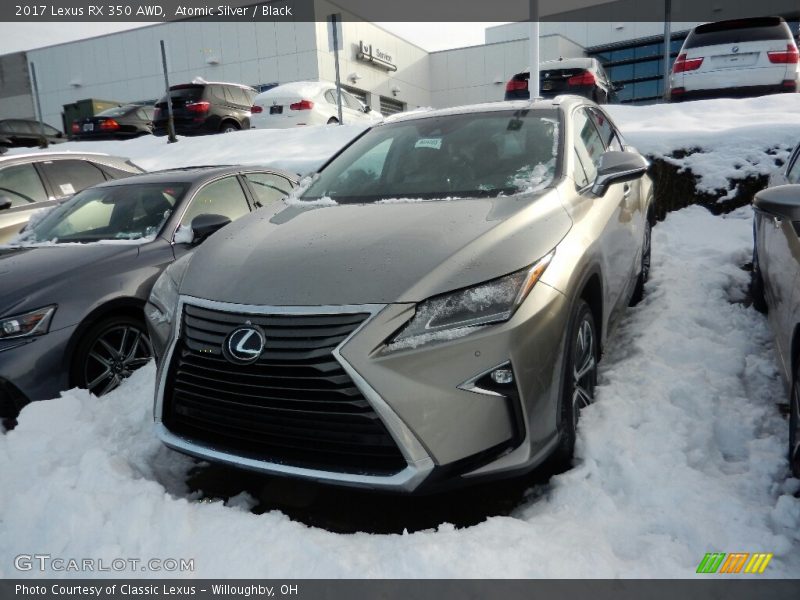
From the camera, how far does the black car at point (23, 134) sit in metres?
17.7

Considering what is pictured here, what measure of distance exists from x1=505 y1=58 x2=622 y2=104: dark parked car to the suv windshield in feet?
27.4

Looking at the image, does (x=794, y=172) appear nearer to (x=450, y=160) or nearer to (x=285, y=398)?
(x=450, y=160)

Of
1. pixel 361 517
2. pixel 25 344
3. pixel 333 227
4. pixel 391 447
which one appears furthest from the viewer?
pixel 25 344

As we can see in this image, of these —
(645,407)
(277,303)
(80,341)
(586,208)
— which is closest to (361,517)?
(277,303)

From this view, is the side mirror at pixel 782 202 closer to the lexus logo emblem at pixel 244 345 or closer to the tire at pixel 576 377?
the tire at pixel 576 377

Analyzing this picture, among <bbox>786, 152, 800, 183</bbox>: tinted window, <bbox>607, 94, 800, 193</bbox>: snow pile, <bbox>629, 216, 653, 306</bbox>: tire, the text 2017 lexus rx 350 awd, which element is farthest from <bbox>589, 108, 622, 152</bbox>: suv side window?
<bbox>607, 94, 800, 193</bbox>: snow pile

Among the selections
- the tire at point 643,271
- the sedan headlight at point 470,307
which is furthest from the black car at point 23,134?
the sedan headlight at point 470,307

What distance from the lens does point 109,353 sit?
370 centimetres

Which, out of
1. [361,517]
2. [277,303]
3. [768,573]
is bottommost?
[361,517]

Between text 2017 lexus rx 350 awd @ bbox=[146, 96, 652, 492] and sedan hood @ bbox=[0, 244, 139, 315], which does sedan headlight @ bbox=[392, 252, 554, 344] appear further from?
sedan hood @ bbox=[0, 244, 139, 315]

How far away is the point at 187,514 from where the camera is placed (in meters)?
2.26
